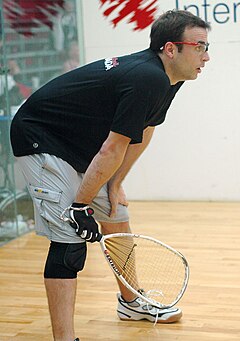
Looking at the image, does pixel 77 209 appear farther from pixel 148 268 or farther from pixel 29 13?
pixel 29 13

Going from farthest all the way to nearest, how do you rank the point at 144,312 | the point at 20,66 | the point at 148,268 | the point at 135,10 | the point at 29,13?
the point at 135,10
the point at 29,13
the point at 20,66
the point at 148,268
the point at 144,312

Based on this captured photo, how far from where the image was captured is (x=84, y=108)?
115 inches

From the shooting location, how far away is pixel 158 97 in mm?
2758

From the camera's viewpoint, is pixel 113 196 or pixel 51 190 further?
pixel 113 196

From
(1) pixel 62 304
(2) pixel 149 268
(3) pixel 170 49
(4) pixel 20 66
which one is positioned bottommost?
(2) pixel 149 268

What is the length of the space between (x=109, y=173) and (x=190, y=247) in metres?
1.94

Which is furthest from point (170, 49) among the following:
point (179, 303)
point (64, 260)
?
point (179, 303)

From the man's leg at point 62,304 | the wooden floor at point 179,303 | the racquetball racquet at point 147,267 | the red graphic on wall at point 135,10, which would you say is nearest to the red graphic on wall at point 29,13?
the red graphic on wall at point 135,10

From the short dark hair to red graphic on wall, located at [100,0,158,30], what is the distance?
9.92 feet

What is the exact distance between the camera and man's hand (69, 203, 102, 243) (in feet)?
9.27

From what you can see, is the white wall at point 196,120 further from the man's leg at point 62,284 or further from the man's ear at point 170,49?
the man's leg at point 62,284

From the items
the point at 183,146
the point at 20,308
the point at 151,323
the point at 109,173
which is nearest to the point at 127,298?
the point at 151,323

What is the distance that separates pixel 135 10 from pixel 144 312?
10.2 ft

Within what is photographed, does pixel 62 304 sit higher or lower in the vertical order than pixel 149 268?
higher
